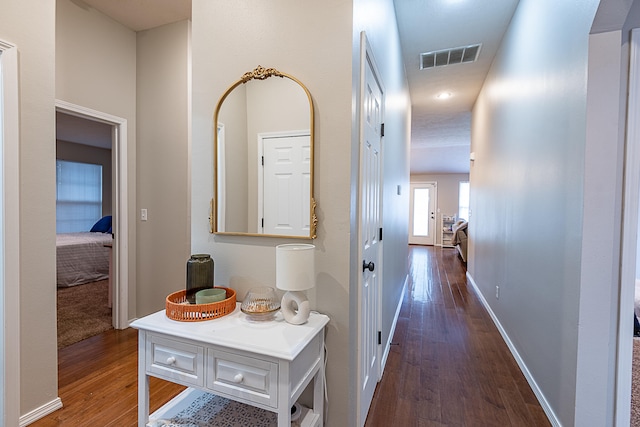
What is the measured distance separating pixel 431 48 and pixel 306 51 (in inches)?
94.4

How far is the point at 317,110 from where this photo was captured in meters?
1.28

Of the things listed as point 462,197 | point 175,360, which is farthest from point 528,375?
point 462,197

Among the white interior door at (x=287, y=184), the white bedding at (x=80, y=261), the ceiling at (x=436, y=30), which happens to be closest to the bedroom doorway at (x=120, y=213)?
the ceiling at (x=436, y=30)

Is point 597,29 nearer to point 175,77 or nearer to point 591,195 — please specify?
point 591,195

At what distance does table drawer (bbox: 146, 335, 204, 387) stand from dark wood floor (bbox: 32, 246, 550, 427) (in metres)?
0.75

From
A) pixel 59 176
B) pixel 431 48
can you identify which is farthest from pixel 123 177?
pixel 59 176

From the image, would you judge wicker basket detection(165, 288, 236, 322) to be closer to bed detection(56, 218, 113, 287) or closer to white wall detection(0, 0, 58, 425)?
white wall detection(0, 0, 58, 425)

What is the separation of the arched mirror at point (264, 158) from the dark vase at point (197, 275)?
0.56 feet

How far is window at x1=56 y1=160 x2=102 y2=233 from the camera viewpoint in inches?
237

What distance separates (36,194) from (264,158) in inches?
53.9

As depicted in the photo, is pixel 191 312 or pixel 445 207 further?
pixel 445 207

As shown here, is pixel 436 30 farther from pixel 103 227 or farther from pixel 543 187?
pixel 103 227

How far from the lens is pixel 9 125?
150 cm

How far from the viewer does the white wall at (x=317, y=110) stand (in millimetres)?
1243
